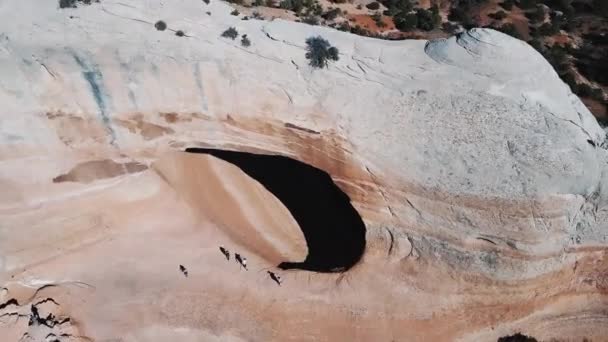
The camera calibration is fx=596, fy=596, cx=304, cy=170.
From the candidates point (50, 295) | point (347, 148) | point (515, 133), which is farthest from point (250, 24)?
point (50, 295)

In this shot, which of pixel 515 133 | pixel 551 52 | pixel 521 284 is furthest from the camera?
pixel 551 52

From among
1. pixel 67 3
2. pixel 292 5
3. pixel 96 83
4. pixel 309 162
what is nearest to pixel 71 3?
pixel 67 3

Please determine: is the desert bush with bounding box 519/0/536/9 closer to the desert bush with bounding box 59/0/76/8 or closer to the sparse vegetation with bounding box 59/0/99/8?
the sparse vegetation with bounding box 59/0/99/8

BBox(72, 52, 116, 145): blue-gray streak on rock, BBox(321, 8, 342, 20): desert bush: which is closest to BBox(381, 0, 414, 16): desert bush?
BBox(321, 8, 342, 20): desert bush

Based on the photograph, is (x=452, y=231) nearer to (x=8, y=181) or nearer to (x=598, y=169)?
(x=598, y=169)

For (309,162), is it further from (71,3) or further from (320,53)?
(71,3)
